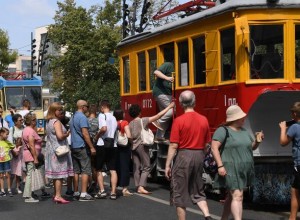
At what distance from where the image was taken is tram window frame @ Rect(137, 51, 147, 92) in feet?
45.9

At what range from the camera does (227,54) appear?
34.8 feet

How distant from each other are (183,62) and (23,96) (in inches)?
823

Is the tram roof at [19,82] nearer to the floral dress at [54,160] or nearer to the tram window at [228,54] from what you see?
the floral dress at [54,160]

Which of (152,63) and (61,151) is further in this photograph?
(152,63)

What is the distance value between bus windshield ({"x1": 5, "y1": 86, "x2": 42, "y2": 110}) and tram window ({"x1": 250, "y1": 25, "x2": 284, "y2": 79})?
22.9m

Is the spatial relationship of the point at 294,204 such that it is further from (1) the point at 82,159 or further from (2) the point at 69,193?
(2) the point at 69,193

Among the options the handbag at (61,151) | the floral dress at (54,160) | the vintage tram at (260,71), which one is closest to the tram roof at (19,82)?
the floral dress at (54,160)

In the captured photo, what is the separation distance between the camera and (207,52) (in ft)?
36.6

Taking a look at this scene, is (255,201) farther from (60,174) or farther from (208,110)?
(60,174)

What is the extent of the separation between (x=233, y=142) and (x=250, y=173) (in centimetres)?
45

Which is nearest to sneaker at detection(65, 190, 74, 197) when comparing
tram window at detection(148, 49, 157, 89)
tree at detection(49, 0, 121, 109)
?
tram window at detection(148, 49, 157, 89)

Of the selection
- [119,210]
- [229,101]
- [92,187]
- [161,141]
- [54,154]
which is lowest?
[119,210]

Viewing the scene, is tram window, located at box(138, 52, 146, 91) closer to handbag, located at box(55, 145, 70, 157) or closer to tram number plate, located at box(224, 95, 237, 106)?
handbag, located at box(55, 145, 70, 157)

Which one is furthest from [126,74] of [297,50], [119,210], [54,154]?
[297,50]
